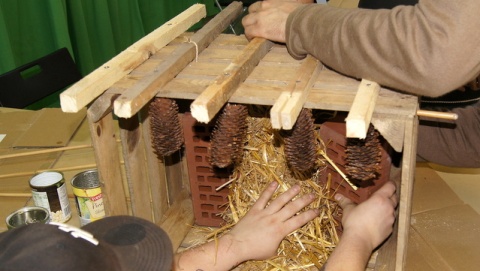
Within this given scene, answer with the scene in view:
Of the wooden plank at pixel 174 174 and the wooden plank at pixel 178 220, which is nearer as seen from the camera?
the wooden plank at pixel 178 220

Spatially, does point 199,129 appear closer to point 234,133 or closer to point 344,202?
point 234,133

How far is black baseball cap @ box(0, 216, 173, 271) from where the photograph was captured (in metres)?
0.95

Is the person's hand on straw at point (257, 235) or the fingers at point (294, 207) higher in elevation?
the fingers at point (294, 207)

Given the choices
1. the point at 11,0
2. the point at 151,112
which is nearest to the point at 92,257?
the point at 151,112

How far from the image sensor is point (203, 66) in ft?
5.16

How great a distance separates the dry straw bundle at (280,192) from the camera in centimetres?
172

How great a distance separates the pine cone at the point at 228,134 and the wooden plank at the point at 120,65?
0.31 meters

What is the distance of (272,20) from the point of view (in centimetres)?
165

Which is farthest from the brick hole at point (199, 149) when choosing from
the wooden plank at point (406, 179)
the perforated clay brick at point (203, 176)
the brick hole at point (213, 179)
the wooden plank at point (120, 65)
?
the wooden plank at point (406, 179)

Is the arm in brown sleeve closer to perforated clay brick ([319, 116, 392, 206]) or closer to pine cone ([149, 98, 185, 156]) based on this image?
perforated clay brick ([319, 116, 392, 206])

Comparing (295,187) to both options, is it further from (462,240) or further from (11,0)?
(11,0)

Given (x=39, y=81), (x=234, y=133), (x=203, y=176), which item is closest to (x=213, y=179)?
(x=203, y=176)

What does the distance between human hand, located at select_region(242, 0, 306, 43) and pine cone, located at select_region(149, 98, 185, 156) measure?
368 millimetres

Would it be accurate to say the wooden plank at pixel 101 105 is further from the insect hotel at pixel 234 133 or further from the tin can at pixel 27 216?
the tin can at pixel 27 216
